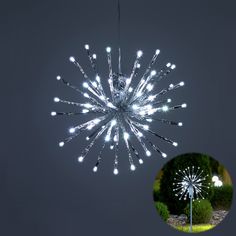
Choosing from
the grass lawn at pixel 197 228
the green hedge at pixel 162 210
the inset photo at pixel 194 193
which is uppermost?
the inset photo at pixel 194 193

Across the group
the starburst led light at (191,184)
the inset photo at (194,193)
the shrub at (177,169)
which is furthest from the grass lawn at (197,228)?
the starburst led light at (191,184)

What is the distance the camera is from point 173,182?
17.8ft

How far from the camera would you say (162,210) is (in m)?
5.39

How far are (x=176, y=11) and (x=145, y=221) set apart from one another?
2.59m

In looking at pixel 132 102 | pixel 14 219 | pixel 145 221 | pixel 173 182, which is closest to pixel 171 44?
pixel 173 182

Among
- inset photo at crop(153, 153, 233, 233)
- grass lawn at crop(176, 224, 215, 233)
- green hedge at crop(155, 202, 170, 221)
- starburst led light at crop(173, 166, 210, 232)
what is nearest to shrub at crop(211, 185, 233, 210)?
inset photo at crop(153, 153, 233, 233)

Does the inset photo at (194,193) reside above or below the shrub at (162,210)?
above

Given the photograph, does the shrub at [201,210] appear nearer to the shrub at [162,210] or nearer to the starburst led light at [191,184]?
the starburst led light at [191,184]

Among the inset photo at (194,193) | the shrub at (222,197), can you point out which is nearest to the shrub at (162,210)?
the inset photo at (194,193)

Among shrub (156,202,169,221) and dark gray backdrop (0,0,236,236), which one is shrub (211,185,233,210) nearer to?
dark gray backdrop (0,0,236,236)

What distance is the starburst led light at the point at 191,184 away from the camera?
17.6 feet

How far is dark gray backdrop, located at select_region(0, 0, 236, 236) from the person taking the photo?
5.38m

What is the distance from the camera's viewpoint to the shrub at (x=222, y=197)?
5.35 m

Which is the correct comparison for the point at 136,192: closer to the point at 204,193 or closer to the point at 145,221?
the point at 145,221
